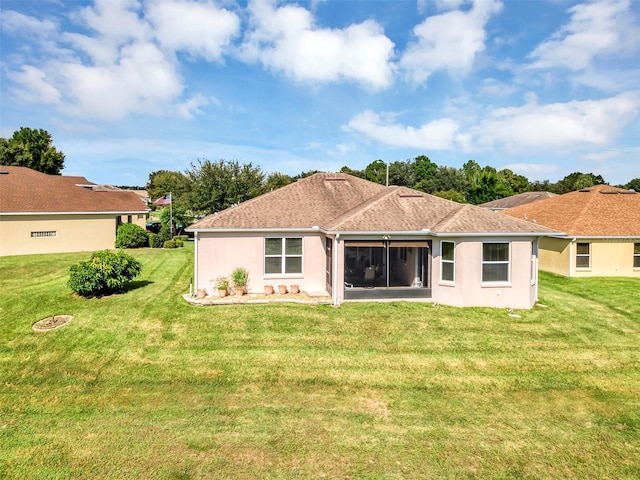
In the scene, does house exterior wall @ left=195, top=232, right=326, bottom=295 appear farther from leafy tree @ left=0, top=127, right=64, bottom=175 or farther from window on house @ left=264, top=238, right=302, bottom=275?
leafy tree @ left=0, top=127, right=64, bottom=175

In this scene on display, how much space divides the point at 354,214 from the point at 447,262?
417 cm

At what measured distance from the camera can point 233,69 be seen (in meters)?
23.8

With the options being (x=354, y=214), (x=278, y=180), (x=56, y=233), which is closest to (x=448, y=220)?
(x=354, y=214)

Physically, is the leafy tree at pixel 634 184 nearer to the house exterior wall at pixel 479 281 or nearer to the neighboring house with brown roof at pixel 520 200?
the neighboring house with brown roof at pixel 520 200

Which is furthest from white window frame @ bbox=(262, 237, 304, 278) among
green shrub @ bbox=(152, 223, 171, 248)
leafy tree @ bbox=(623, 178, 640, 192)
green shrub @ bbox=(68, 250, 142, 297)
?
leafy tree @ bbox=(623, 178, 640, 192)

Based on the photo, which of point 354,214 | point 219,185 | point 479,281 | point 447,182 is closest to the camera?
point 479,281

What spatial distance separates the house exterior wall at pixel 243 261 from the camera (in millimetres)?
14930

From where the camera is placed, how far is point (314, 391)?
8266mm

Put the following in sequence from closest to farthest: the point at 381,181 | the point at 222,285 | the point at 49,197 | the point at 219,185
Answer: the point at 222,285 < the point at 49,197 < the point at 219,185 < the point at 381,181

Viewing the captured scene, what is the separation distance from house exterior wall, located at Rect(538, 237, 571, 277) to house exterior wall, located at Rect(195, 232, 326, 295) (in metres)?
15.3

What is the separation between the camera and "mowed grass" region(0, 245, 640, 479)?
5941 mm

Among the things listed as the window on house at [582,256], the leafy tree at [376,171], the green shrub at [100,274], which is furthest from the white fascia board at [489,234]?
the leafy tree at [376,171]

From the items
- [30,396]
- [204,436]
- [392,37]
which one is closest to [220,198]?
[392,37]

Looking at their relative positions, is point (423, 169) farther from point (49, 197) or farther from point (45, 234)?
point (45, 234)
